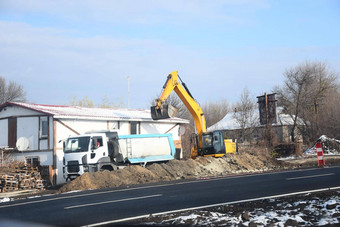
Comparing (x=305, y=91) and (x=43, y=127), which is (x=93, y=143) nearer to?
(x=43, y=127)

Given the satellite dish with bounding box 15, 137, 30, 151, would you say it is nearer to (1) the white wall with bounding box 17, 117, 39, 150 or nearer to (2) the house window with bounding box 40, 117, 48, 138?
(1) the white wall with bounding box 17, 117, 39, 150

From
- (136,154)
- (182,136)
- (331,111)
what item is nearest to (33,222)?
(136,154)

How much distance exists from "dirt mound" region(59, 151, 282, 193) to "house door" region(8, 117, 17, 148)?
10981 mm

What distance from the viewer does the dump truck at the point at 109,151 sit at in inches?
894

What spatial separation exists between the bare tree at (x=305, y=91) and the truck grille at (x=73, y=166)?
3779cm

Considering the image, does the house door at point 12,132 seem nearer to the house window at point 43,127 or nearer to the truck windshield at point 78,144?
the house window at point 43,127

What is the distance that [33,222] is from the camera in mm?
9227

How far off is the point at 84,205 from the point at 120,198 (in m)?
1.60

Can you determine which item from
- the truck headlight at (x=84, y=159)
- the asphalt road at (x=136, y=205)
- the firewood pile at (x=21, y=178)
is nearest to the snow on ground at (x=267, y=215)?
the asphalt road at (x=136, y=205)

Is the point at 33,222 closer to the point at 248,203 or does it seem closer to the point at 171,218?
the point at 171,218

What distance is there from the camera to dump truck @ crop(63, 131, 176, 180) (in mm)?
22719

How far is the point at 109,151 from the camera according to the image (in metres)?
24.1

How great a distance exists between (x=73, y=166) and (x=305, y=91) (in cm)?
4497

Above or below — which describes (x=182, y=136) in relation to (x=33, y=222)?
above
